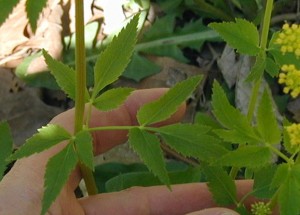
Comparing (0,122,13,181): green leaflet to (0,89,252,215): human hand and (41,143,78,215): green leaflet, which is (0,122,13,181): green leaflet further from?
(41,143,78,215): green leaflet

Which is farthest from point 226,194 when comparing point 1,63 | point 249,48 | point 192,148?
point 1,63

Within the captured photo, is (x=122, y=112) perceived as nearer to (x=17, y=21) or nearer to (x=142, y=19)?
(x=142, y=19)

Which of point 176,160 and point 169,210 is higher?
point 169,210

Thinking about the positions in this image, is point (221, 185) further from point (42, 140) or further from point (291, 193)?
point (42, 140)

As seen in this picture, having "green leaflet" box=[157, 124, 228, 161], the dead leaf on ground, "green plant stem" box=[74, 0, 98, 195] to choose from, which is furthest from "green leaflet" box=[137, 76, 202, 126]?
the dead leaf on ground

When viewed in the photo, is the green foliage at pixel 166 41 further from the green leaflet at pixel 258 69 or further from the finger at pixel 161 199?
the green leaflet at pixel 258 69

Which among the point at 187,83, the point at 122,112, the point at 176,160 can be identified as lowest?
the point at 176,160

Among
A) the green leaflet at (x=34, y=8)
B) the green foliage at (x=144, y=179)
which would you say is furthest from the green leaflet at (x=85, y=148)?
the green foliage at (x=144, y=179)
